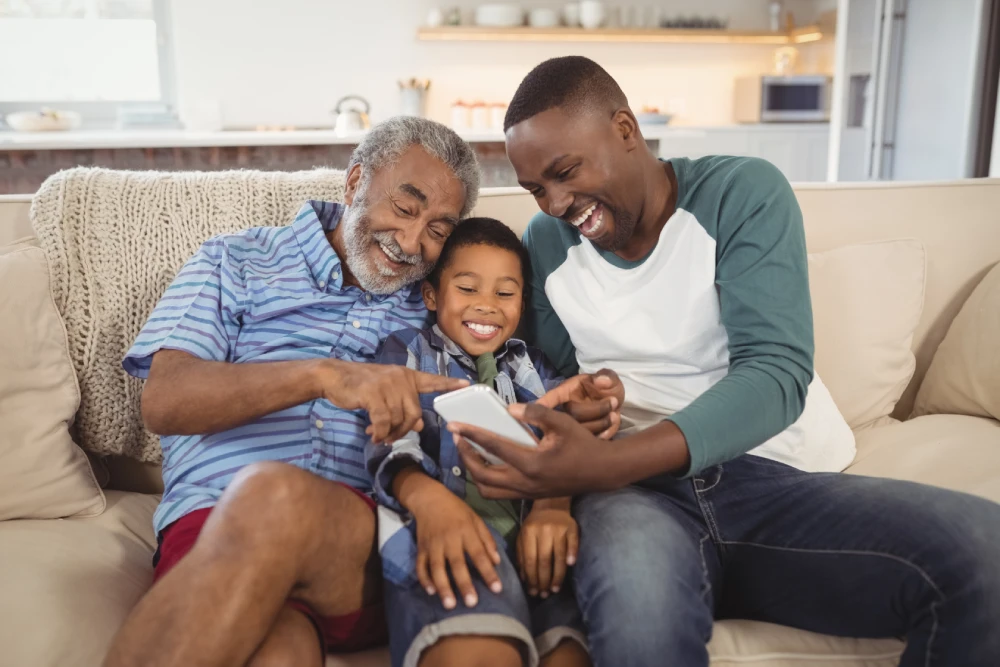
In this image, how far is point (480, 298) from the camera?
58.2 inches

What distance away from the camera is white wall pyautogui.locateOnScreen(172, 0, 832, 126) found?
17.0 feet

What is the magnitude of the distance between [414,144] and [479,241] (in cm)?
21

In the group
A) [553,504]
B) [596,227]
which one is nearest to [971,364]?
[596,227]

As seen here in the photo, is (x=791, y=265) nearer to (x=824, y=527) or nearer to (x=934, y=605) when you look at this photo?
(x=824, y=527)

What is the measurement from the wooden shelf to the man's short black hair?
4.35m

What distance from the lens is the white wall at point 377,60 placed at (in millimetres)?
5195

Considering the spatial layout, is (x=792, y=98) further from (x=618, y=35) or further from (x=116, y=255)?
(x=116, y=255)

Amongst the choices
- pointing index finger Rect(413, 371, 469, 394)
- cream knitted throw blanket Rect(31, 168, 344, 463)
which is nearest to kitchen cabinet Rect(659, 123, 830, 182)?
cream knitted throw blanket Rect(31, 168, 344, 463)

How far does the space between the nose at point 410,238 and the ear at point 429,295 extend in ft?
0.35

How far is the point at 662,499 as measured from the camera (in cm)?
A: 124

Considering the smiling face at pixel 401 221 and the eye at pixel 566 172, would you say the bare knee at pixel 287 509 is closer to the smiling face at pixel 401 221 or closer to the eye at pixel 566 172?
the smiling face at pixel 401 221

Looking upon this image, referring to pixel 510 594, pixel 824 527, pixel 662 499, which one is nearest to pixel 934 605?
pixel 824 527

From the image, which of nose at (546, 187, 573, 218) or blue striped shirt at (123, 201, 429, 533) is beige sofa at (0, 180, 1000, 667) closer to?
blue striped shirt at (123, 201, 429, 533)

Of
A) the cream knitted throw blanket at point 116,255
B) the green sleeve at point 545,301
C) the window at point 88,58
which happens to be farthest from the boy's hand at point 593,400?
the window at point 88,58
